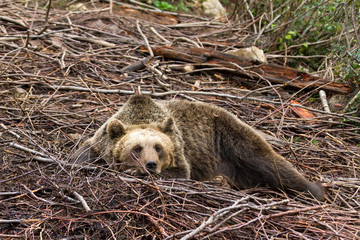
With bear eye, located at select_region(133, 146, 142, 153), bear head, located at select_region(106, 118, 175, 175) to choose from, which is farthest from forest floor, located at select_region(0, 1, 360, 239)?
bear eye, located at select_region(133, 146, 142, 153)

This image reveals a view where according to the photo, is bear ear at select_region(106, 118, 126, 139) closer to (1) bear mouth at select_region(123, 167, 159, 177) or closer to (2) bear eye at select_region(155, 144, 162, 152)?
(2) bear eye at select_region(155, 144, 162, 152)

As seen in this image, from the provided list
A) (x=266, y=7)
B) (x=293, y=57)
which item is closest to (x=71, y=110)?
(x=293, y=57)

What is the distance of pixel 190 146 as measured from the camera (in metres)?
5.50

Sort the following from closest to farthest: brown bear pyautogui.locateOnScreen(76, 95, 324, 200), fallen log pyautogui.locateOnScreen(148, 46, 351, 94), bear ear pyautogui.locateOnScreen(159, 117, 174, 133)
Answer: brown bear pyautogui.locateOnScreen(76, 95, 324, 200), bear ear pyautogui.locateOnScreen(159, 117, 174, 133), fallen log pyautogui.locateOnScreen(148, 46, 351, 94)

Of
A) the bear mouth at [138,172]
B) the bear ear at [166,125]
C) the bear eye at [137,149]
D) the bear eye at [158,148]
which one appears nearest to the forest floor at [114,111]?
the bear mouth at [138,172]

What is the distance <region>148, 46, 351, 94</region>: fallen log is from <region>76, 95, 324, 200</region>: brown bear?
9.36 ft

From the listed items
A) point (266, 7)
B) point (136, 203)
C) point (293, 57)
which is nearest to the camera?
point (136, 203)

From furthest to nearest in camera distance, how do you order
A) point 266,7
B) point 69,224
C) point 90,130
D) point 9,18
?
point 266,7 → point 9,18 → point 90,130 → point 69,224

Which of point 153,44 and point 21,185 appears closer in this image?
point 21,185

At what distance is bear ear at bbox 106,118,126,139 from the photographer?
15.9 feet

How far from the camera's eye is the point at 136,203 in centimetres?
376

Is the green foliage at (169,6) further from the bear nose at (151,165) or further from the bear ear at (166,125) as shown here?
the bear nose at (151,165)

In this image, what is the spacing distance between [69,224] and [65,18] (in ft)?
26.2

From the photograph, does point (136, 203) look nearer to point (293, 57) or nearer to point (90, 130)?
point (90, 130)
